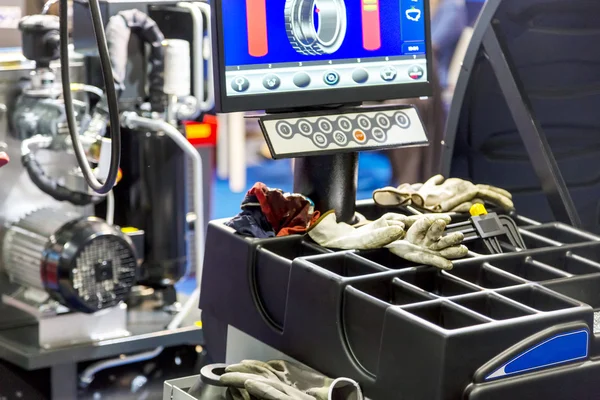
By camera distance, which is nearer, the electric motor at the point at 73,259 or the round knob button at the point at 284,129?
the round knob button at the point at 284,129

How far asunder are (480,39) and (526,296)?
2.62 ft

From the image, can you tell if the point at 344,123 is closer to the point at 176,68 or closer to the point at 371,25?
the point at 371,25

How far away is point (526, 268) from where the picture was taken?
172 cm

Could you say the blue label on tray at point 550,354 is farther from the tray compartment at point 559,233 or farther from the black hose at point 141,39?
the black hose at point 141,39

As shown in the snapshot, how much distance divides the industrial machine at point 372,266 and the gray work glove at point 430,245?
0.08 ft

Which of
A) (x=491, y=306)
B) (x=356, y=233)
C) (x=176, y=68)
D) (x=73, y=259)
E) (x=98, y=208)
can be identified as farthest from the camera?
(x=98, y=208)

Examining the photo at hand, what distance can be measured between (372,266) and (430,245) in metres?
0.12

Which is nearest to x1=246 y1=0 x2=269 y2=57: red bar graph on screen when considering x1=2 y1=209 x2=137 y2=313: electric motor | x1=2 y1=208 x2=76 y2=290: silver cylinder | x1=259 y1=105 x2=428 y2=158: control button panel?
x1=259 y1=105 x2=428 y2=158: control button panel

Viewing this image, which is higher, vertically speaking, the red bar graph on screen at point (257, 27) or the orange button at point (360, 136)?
the red bar graph on screen at point (257, 27)

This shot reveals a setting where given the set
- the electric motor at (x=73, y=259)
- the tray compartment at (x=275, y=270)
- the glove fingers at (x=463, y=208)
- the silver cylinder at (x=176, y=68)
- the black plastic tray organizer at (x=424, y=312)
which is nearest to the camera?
the black plastic tray organizer at (x=424, y=312)

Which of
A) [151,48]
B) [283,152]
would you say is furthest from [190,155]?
[283,152]

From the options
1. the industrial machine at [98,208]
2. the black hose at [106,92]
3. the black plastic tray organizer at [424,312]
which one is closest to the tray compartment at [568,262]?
the black plastic tray organizer at [424,312]

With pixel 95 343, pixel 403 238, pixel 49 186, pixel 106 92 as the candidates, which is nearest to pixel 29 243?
pixel 49 186

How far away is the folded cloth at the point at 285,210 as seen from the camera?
5.96 feet
